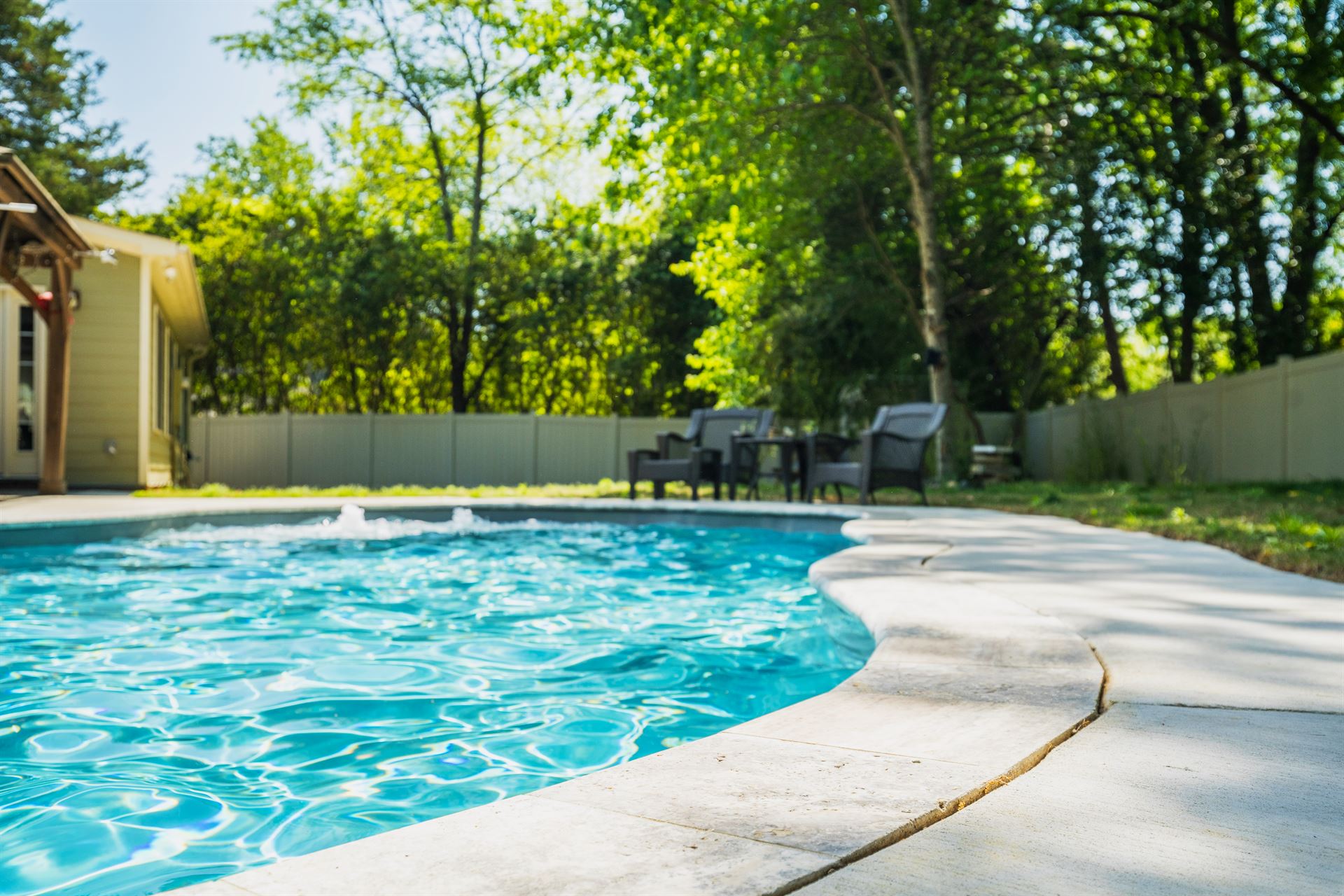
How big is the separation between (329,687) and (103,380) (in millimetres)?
10496

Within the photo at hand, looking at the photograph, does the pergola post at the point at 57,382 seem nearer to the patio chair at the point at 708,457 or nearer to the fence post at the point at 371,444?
the patio chair at the point at 708,457

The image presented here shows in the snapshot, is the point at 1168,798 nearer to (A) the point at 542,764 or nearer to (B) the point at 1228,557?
(A) the point at 542,764

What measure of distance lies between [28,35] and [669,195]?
16.6 meters

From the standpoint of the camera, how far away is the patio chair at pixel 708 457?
974 cm

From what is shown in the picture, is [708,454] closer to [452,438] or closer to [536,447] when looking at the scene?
[536,447]

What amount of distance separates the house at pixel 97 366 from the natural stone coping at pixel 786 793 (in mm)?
11292

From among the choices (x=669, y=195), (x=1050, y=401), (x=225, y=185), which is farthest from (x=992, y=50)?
(x=225, y=185)

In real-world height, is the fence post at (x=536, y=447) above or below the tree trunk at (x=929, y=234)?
below

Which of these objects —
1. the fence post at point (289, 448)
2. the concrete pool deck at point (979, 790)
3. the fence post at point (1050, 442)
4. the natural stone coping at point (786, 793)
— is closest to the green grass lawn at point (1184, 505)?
the concrete pool deck at point (979, 790)

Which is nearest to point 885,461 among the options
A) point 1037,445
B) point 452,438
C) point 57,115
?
point 1037,445

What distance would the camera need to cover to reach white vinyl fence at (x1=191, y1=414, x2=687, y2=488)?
53.7 ft

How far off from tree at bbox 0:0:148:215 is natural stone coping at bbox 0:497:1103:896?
22.8m

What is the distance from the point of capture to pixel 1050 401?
18.9 meters

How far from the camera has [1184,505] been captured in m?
7.79
